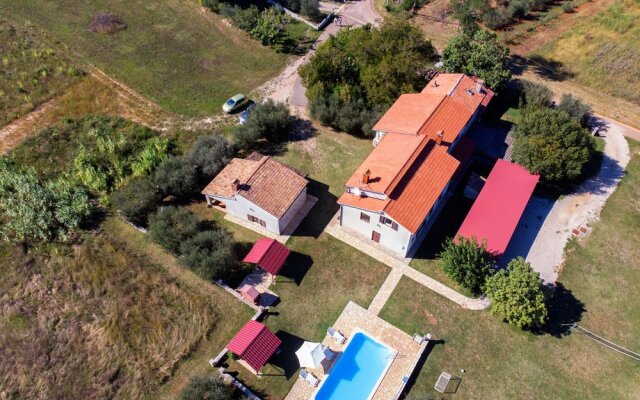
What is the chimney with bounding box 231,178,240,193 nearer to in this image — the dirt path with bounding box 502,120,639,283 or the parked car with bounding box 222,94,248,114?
the parked car with bounding box 222,94,248,114

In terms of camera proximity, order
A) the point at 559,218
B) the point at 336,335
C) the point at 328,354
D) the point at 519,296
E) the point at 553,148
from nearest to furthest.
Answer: the point at 328,354
the point at 519,296
the point at 336,335
the point at 553,148
the point at 559,218

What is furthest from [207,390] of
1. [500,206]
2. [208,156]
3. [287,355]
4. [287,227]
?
[500,206]

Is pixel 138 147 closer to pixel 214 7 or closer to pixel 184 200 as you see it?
pixel 184 200

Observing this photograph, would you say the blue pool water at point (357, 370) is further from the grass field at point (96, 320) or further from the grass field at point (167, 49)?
the grass field at point (167, 49)

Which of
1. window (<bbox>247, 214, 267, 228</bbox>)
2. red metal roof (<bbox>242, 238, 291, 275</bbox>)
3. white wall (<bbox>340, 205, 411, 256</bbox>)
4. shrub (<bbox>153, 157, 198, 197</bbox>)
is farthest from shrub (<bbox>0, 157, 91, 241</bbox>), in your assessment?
white wall (<bbox>340, 205, 411, 256</bbox>)

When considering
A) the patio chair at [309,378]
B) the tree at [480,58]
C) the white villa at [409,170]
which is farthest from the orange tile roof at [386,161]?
the tree at [480,58]

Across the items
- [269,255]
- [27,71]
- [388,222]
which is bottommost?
[27,71]

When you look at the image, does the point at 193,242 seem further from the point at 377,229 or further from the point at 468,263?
the point at 468,263
